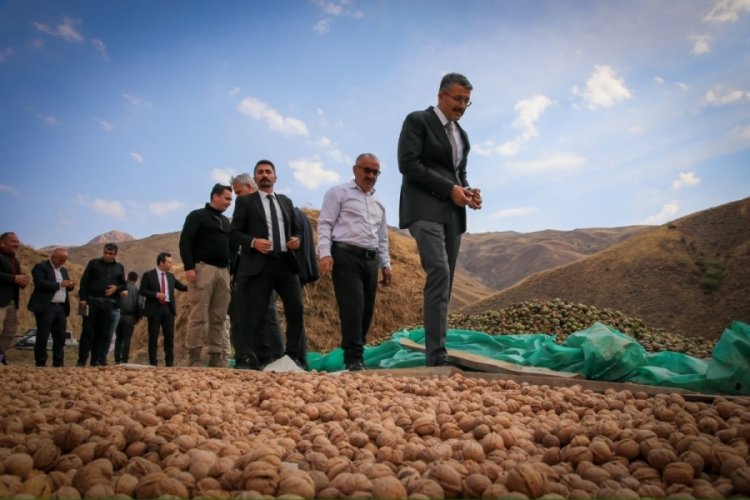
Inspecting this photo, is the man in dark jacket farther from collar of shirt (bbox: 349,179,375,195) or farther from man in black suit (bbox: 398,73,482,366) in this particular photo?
man in black suit (bbox: 398,73,482,366)

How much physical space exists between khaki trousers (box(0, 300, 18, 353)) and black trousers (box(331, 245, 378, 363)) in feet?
14.3

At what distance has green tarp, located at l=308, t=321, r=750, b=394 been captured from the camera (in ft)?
10.4

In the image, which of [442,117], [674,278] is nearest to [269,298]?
[442,117]

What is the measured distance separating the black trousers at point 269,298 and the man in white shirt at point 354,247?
427mm

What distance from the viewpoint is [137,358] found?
1039cm

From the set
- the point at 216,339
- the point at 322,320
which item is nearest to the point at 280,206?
the point at 216,339

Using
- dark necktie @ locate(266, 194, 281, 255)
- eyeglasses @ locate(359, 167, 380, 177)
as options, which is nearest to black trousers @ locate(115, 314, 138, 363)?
dark necktie @ locate(266, 194, 281, 255)

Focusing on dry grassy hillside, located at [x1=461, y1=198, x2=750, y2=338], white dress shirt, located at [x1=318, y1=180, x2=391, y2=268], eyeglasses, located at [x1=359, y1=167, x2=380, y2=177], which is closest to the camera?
white dress shirt, located at [x1=318, y1=180, x2=391, y2=268]

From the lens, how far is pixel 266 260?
4.79 metres

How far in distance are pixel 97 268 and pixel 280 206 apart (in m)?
4.09

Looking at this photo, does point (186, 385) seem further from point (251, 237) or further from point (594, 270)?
point (594, 270)

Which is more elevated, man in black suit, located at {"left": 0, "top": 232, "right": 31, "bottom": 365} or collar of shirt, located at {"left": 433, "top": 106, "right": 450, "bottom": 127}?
collar of shirt, located at {"left": 433, "top": 106, "right": 450, "bottom": 127}

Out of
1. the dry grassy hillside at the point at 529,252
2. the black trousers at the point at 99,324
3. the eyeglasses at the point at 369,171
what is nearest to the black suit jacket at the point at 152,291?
the black trousers at the point at 99,324

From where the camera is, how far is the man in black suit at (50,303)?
22.0 ft
